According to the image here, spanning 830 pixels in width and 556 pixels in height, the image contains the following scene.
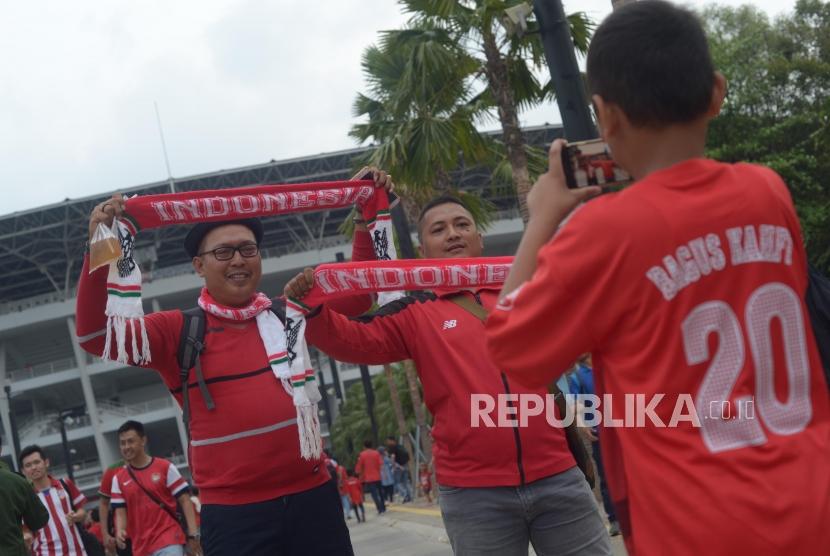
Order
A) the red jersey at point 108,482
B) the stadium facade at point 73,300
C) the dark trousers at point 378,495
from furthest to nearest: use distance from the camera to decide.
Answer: the stadium facade at point 73,300 → the dark trousers at point 378,495 → the red jersey at point 108,482

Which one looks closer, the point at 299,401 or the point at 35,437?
the point at 299,401

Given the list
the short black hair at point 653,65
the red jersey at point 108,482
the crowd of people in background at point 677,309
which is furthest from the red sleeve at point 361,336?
the red jersey at point 108,482

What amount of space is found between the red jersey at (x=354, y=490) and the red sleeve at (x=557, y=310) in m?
21.6

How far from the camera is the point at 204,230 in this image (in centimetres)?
450

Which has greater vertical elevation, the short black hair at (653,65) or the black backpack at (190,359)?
the short black hair at (653,65)

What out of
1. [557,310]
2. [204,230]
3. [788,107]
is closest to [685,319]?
[557,310]

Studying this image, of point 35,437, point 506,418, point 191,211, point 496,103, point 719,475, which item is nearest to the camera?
point 719,475

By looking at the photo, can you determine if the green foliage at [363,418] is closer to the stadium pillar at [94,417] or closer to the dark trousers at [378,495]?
the dark trousers at [378,495]

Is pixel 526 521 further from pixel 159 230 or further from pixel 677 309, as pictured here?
pixel 159 230

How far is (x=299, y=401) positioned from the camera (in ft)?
12.4

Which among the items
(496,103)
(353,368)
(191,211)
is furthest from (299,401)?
(353,368)

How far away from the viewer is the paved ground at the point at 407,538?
11562 millimetres

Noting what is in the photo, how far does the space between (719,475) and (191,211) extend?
2.93 m

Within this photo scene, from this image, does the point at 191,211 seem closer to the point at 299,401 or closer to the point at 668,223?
the point at 299,401
